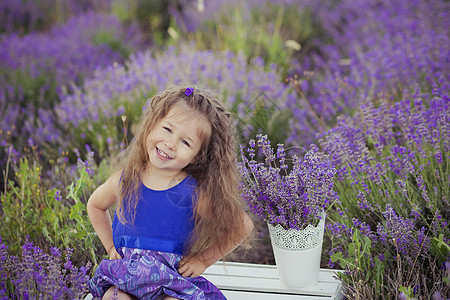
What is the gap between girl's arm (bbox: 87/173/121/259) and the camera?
2.05 m

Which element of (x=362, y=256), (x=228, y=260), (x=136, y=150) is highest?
(x=136, y=150)

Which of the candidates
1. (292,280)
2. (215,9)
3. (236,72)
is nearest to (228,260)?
Answer: (292,280)

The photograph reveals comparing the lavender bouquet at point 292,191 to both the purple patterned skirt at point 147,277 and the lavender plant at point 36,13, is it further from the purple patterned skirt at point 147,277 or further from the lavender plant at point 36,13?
the lavender plant at point 36,13

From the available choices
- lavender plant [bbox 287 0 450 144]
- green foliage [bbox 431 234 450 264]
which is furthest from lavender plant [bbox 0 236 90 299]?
lavender plant [bbox 287 0 450 144]

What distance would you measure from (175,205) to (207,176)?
167mm

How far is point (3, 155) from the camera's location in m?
3.57

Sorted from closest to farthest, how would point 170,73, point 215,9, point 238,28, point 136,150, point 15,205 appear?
point 136,150, point 15,205, point 170,73, point 238,28, point 215,9

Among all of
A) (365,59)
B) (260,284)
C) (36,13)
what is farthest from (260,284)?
(36,13)

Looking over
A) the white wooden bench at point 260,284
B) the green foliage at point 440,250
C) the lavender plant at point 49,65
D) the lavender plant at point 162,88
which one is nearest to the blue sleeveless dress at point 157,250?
the white wooden bench at point 260,284

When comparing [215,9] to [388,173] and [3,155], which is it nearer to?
[3,155]

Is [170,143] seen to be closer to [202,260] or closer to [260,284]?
[202,260]

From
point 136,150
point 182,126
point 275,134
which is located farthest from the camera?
point 275,134

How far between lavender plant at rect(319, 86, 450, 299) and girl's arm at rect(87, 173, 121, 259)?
2.95 feet

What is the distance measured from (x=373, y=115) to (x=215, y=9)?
394 centimetres
